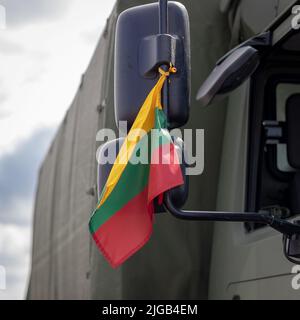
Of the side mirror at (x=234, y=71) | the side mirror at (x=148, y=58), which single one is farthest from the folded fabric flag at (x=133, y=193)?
the side mirror at (x=234, y=71)

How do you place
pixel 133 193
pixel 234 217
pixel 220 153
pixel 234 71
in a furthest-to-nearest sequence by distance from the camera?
1. pixel 220 153
2. pixel 234 71
3. pixel 133 193
4. pixel 234 217

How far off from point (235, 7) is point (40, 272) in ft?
9.69

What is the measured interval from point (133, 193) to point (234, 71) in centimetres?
50

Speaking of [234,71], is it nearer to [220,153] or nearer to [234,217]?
[234,217]

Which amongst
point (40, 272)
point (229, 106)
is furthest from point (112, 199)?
point (40, 272)

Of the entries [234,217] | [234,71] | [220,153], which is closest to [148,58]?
[234,71]

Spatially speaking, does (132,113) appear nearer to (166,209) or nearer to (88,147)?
(166,209)

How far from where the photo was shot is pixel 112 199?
73.3 inches

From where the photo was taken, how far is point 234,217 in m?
1.71

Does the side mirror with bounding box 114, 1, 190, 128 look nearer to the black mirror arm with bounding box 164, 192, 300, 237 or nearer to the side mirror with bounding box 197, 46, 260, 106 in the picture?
the side mirror with bounding box 197, 46, 260, 106

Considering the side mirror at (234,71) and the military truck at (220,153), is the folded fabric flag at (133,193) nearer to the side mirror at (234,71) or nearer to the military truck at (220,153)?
the military truck at (220,153)

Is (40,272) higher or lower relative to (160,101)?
higher

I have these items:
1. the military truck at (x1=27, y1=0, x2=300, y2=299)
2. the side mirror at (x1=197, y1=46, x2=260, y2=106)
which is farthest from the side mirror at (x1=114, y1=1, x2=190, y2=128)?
the side mirror at (x1=197, y1=46, x2=260, y2=106)
